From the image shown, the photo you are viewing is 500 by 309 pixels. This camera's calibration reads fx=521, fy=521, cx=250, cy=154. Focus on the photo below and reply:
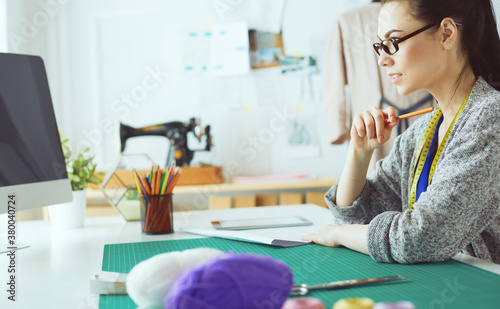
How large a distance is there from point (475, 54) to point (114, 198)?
3.44 feet

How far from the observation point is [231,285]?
49cm

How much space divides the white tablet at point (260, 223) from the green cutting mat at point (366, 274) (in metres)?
0.20

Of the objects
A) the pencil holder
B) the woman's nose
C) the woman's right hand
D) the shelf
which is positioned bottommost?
the shelf

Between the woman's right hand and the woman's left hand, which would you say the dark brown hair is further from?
the woman's left hand

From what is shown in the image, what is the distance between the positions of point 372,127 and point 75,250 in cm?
70

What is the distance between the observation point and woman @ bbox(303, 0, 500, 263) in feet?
2.81

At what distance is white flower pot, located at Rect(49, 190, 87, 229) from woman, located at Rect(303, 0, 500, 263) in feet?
2.42

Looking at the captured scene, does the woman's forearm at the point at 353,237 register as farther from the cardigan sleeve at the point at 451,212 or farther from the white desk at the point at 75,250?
the white desk at the point at 75,250

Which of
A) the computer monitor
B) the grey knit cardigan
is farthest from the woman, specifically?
the computer monitor

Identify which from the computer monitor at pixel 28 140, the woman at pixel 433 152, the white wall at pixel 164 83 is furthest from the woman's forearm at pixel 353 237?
the white wall at pixel 164 83

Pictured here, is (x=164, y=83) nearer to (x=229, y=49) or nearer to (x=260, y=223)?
(x=229, y=49)

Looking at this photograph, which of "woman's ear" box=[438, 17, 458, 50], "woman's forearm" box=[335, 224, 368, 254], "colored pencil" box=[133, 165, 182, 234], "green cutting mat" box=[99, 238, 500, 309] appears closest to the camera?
"green cutting mat" box=[99, 238, 500, 309]

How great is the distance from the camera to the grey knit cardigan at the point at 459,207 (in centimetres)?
85

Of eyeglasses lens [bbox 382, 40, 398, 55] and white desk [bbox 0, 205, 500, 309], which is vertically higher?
eyeglasses lens [bbox 382, 40, 398, 55]
